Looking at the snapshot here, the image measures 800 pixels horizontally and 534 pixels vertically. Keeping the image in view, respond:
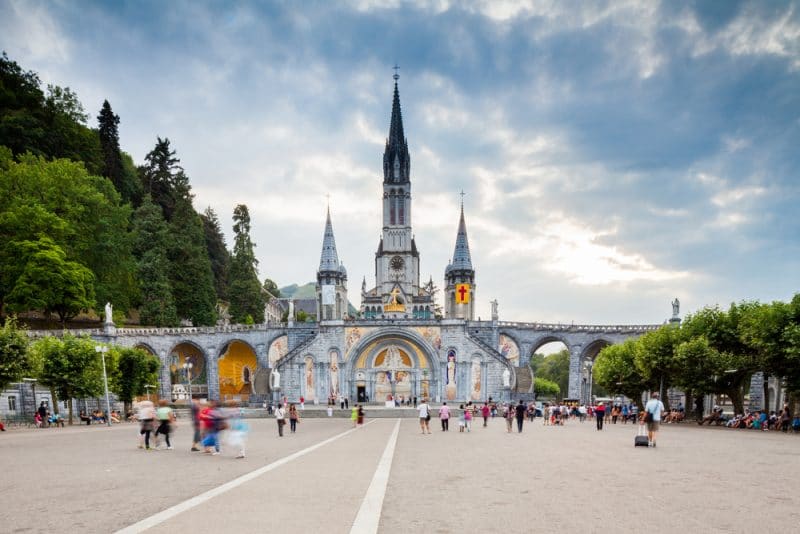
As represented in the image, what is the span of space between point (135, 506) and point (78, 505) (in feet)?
2.83

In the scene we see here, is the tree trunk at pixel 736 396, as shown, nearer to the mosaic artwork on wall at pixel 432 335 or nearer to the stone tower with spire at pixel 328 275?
the mosaic artwork on wall at pixel 432 335

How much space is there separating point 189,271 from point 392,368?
2133 centimetres

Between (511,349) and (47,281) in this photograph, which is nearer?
(47,281)

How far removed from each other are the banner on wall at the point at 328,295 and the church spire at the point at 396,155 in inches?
1280

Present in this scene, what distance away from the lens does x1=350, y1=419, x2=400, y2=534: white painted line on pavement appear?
21.9ft

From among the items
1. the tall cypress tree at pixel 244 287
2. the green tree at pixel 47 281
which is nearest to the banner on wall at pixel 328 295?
the tall cypress tree at pixel 244 287

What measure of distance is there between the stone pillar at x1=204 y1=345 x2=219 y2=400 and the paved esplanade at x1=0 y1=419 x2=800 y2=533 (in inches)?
1547

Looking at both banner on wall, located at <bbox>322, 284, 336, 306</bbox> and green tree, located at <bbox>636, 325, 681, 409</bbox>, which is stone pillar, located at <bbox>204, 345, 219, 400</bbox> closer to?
banner on wall, located at <bbox>322, 284, 336, 306</bbox>

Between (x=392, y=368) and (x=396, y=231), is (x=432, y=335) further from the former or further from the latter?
(x=396, y=231)

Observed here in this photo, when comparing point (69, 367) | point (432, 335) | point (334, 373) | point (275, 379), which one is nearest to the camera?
point (69, 367)

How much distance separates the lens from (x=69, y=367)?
1174 inches

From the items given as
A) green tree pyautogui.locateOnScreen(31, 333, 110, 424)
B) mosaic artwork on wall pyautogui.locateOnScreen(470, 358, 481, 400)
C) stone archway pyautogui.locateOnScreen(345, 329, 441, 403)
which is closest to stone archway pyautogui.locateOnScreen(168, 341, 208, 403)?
stone archway pyautogui.locateOnScreen(345, 329, 441, 403)

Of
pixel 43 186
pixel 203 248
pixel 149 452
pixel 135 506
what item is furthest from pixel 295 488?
pixel 203 248

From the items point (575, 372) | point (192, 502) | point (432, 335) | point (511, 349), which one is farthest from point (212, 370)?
point (192, 502)
